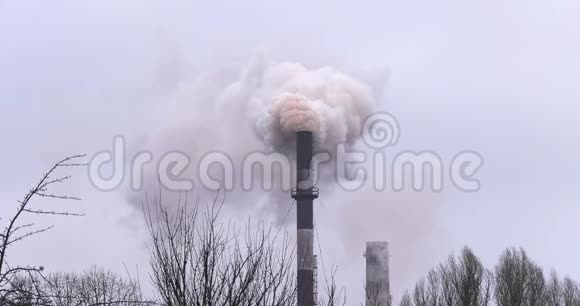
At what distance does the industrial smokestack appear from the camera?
39125 mm

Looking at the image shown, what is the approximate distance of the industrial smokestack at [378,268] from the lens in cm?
3912

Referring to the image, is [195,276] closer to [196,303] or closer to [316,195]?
[196,303]

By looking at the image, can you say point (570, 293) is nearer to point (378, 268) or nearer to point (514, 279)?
point (514, 279)

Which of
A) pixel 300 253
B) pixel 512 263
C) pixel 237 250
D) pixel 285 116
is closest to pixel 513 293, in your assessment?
pixel 512 263

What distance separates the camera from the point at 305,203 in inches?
1515

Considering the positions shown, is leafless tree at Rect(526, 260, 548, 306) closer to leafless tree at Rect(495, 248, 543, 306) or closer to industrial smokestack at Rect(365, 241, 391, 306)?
leafless tree at Rect(495, 248, 543, 306)

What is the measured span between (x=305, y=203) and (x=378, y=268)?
18.2ft

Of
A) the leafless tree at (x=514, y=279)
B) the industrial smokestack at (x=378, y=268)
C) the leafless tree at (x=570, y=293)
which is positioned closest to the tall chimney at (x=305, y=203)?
the industrial smokestack at (x=378, y=268)

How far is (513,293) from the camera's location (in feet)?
140

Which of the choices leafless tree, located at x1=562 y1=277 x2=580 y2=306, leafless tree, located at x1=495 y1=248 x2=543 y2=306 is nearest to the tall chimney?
leafless tree, located at x1=495 y1=248 x2=543 y2=306

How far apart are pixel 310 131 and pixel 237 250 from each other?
31023mm

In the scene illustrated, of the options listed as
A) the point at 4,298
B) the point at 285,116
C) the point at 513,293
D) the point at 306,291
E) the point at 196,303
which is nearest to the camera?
the point at 4,298

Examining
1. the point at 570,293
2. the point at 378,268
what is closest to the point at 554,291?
the point at 570,293

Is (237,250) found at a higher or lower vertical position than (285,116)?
lower
